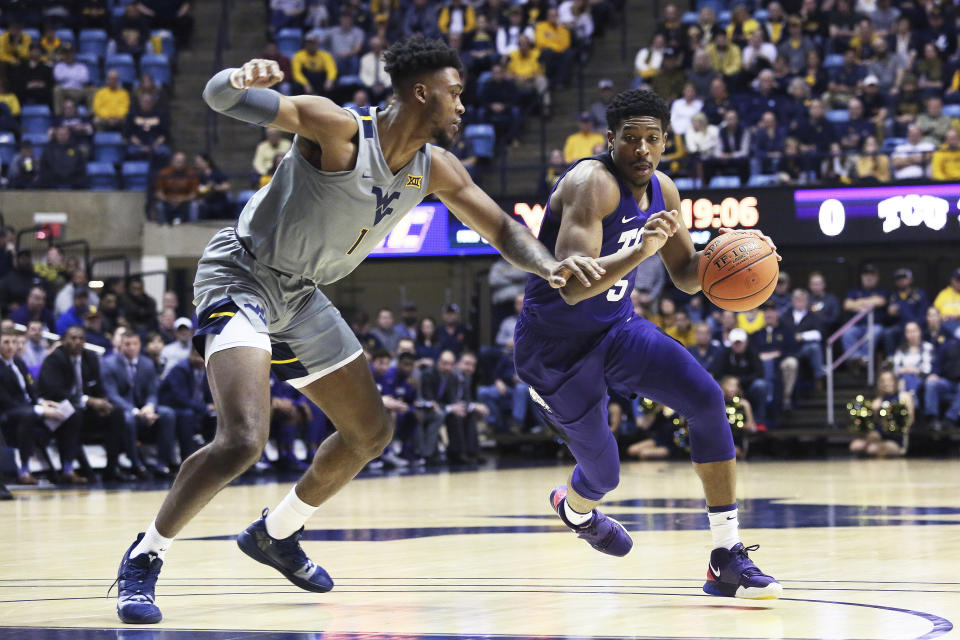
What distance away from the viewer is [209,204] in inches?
754

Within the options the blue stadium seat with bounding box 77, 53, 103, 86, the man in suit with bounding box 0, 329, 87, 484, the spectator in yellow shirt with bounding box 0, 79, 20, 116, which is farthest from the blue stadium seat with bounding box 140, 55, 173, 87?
the man in suit with bounding box 0, 329, 87, 484

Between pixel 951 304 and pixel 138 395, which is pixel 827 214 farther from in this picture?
pixel 138 395

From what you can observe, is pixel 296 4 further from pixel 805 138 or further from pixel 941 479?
pixel 941 479

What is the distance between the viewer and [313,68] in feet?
68.1

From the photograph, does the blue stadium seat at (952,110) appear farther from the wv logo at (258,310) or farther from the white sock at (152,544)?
the white sock at (152,544)

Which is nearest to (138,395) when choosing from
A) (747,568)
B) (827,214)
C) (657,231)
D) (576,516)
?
(827,214)

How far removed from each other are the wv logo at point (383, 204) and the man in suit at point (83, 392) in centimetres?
876

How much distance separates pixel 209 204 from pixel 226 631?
49.5 ft

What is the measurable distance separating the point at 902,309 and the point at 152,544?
44.4 feet

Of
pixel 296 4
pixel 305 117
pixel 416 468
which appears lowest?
pixel 416 468

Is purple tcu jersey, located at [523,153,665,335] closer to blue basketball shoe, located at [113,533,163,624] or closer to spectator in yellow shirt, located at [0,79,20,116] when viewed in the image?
blue basketball shoe, located at [113,533,163,624]

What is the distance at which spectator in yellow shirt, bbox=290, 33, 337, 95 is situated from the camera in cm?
2067

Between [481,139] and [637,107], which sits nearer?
[637,107]

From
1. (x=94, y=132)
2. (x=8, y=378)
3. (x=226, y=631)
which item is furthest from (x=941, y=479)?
(x=94, y=132)
